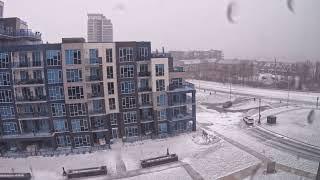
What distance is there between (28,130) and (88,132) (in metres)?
6.16

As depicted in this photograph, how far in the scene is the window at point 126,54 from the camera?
29.5 m

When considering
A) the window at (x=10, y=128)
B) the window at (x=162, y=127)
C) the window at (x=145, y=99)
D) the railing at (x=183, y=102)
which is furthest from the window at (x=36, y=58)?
the railing at (x=183, y=102)

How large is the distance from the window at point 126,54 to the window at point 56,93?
21.6 ft

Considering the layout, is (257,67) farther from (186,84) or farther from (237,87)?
(186,84)

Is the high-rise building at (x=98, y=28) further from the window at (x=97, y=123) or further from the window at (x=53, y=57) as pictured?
the window at (x=97, y=123)

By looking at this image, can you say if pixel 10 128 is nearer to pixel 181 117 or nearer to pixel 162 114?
pixel 162 114

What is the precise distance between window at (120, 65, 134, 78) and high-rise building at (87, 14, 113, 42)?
22507mm

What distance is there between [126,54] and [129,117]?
21.4 feet

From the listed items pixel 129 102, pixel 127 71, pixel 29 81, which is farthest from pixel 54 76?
pixel 129 102

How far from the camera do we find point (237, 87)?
66188mm

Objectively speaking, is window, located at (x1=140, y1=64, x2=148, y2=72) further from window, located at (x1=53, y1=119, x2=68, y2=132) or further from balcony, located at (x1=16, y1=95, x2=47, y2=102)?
balcony, located at (x1=16, y1=95, x2=47, y2=102)

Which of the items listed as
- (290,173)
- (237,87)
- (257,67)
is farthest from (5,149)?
(257,67)

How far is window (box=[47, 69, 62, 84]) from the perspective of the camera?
28.0 metres

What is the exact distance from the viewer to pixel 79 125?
1136 inches
